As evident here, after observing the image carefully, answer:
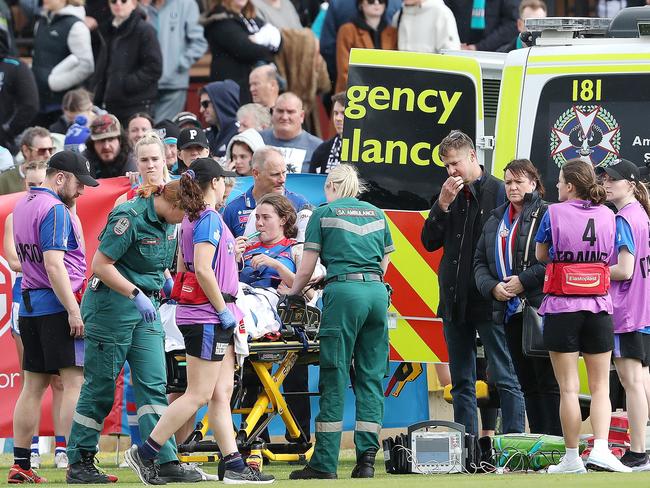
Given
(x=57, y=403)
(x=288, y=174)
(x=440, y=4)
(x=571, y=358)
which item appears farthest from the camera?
(x=440, y=4)

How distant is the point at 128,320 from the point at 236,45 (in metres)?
7.09

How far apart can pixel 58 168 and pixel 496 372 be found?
10.8ft

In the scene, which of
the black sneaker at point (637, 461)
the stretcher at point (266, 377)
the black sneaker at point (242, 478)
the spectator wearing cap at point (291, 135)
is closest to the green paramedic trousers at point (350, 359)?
the black sneaker at point (242, 478)

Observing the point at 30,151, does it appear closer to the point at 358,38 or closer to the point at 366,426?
the point at 358,38

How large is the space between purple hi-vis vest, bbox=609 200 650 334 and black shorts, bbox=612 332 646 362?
4 cm

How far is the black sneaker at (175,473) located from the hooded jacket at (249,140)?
12.5 feet

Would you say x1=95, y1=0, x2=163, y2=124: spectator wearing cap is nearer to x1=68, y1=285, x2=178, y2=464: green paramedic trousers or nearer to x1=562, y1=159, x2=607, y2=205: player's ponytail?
x1=68, y1=285, x2=178, y2=464: green paramedic trousers

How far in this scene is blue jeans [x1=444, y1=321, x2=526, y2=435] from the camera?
36.9 ft

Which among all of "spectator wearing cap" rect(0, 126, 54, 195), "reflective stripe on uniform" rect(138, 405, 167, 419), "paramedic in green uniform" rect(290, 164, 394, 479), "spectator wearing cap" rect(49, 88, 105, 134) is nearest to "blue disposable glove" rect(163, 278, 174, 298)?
"paramedic in green uniform" rect(290, 164, 394, 479)

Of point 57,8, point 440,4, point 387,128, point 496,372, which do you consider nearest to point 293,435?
point 496,372

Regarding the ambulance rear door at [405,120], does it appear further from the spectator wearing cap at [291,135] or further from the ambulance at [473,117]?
the spectator wearing cap at [291,135]

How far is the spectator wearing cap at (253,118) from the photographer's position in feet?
48.6

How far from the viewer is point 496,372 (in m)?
11.2

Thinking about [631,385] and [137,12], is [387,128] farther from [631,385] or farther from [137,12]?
[137,12]
